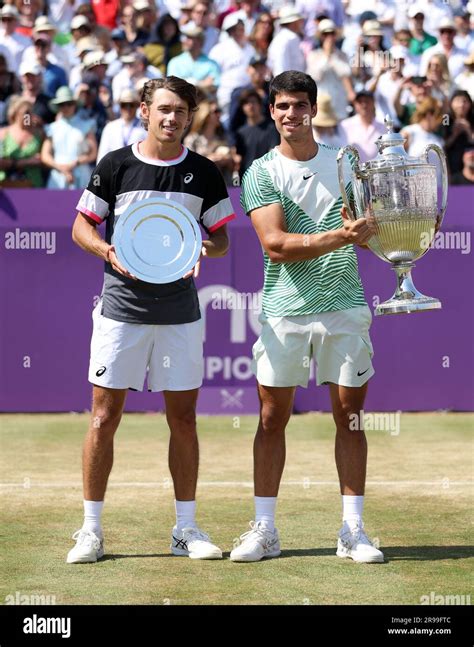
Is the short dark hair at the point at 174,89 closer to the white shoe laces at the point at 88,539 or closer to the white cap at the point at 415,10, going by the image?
the white shoe laces at the point at 88,539

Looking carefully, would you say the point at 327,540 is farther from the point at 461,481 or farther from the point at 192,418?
the point at 461,481

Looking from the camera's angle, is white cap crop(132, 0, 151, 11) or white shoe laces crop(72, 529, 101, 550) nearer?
white shoe laces crop(72, 529, 101, 550)

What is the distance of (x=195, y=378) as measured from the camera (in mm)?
6328

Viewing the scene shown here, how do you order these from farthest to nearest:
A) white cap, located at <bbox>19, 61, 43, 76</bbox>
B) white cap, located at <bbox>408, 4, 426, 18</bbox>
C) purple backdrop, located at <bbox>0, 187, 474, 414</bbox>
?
1. white cap, located at <bbox>408, 4, 426, 18</bbox>
2. white cap, located at <bbox>19, 61, 43, 76</bbox>
3. purple backdrop, located at <bbox>0, 187, 474, 414</bbox>

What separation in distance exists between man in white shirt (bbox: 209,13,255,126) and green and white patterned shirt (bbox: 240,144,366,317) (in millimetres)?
8117

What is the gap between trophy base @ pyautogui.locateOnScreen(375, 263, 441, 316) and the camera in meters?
6.08

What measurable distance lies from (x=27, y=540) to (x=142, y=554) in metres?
0.70

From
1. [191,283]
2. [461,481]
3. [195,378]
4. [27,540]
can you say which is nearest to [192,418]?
[195,378]

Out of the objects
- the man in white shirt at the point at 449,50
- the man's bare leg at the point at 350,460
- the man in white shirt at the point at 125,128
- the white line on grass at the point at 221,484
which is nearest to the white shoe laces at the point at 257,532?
the man's bare leg at the point at 350,460

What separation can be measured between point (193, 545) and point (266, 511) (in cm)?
39

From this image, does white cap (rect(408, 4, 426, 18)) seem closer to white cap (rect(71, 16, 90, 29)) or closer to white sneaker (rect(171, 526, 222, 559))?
white cap (rect(71, 16, 90, 29))

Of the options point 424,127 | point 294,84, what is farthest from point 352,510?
point 424,127

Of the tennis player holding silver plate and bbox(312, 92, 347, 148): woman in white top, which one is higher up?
bbox(312, 92, 347, 148): woman in white top

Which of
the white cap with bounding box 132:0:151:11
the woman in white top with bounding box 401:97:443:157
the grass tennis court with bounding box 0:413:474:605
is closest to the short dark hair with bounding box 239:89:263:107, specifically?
the woman in white top with bounding box 401:97:443:157
